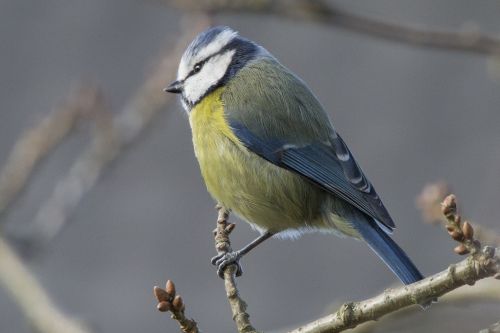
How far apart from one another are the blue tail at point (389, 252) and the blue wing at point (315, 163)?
104mm

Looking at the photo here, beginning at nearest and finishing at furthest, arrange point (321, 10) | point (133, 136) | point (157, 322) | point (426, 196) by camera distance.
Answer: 1. point (321, 10)
2. point (426, 196)
3. point (133, 136)
4. point (157, 322)

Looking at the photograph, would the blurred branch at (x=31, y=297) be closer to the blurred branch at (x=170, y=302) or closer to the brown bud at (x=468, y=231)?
the blurred branch at (x=170, y=302)

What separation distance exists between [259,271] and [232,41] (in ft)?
5.77

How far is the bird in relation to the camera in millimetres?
2631

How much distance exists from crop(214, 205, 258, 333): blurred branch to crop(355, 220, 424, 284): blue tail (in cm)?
37

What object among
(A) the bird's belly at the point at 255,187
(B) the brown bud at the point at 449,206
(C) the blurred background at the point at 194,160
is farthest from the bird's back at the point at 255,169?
(C) the blurred background at the point at 194,160

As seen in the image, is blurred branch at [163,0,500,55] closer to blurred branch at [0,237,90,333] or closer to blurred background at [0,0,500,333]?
blurred branch at [0,237,90,333]

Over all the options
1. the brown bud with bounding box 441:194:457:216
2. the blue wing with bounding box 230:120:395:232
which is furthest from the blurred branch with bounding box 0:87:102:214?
the brown bud with bounding box 441:194:457:216

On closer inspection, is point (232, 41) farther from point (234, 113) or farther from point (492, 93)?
point (492, 93)

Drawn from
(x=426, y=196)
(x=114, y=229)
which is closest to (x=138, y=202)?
(x=114, y=229)

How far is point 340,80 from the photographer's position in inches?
197

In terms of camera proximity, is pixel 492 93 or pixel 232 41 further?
pixel 492 93

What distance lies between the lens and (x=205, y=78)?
9.48 feet

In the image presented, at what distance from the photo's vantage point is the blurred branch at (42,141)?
2.70 metres
